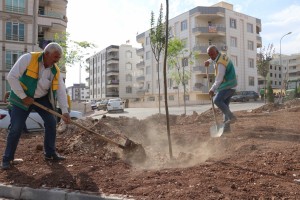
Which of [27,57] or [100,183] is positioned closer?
[100,183]

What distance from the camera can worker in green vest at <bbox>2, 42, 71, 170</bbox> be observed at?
5125 millimetres

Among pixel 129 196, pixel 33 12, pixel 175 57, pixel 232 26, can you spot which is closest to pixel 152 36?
pixel 129 196

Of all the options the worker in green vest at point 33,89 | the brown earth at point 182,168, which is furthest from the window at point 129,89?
the worker in green vest at point 33,89

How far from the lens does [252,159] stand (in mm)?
4891

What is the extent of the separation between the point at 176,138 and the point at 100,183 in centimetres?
356

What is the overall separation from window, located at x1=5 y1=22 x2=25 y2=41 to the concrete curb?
3385 centimetres

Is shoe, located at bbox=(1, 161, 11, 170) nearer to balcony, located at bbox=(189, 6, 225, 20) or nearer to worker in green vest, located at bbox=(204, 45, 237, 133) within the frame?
worker in green vest, located at bbox=(204, 45, 237, 133)

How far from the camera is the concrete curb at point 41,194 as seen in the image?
3924 mm

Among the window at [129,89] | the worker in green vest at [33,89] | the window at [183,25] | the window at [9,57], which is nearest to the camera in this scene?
the worker in green vest at [33,89]

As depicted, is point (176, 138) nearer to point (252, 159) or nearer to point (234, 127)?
point (234, 127)

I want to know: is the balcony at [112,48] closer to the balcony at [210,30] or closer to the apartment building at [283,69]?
the balcony at [210,30]

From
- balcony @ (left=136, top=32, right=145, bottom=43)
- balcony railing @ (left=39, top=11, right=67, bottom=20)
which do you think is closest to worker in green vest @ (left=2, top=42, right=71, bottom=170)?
balcony railing @ (left=39, top=11, right=67, bottom=20)

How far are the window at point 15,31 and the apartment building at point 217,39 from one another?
73.1 ft

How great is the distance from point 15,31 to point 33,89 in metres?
33.2
